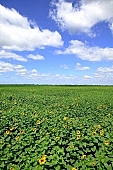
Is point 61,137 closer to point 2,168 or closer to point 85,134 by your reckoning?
point 85,134

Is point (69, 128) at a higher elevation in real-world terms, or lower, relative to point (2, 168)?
higher

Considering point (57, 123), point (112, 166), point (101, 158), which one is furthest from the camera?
point (57, 123)

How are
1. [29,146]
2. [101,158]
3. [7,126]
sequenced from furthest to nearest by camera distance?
[7,126] < [29,146] < [101,158]

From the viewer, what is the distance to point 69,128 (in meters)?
6.94

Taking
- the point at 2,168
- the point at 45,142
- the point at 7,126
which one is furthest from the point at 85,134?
the point at 7,126

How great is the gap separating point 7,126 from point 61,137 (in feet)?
9.30

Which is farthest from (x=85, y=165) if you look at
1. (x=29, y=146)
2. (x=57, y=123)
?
(x=57, y=123)

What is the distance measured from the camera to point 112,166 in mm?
4727

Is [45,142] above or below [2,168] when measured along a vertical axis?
above

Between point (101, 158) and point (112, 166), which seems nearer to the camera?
point (112, 166)

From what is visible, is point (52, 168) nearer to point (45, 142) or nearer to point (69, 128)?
point (45, 142)

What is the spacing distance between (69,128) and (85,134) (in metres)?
0.55

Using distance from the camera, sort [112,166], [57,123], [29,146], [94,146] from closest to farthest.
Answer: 1. [112,166]
2. [94,146]
3. [29,146]
4. [57,123]

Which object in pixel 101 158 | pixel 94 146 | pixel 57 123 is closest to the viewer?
pixel 101 158
